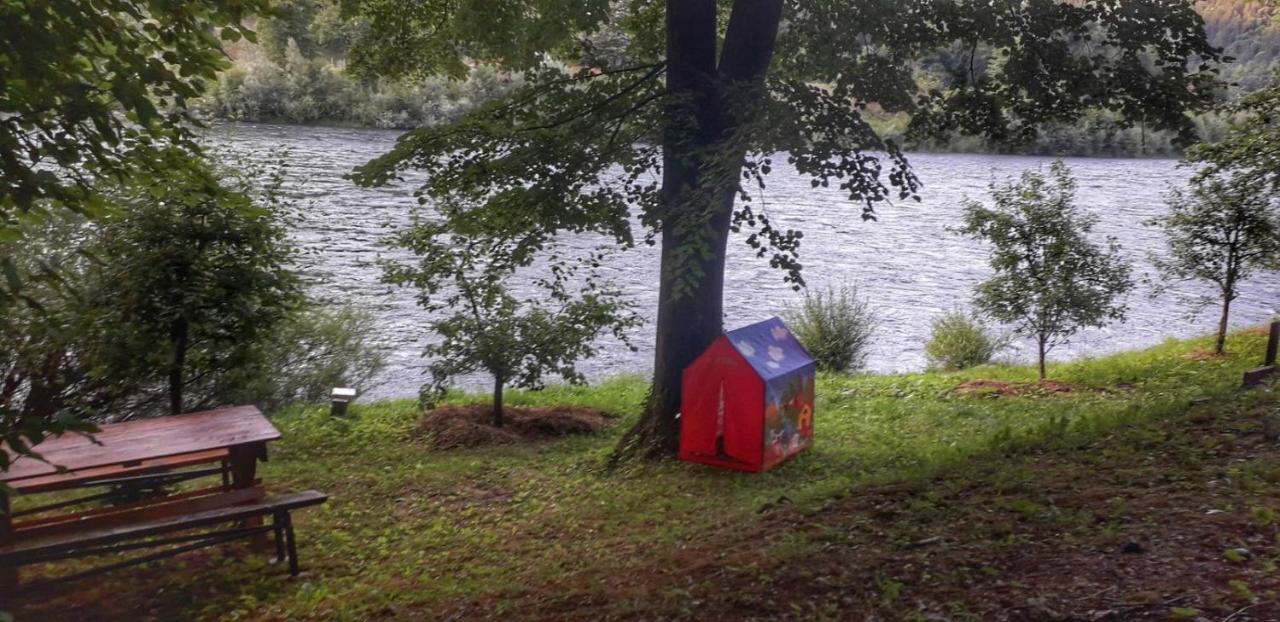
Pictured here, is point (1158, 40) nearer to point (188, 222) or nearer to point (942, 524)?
point (942, 524)

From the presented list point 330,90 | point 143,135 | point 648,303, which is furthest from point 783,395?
point 330,90

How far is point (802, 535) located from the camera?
583 cm

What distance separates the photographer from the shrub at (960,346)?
695 inches

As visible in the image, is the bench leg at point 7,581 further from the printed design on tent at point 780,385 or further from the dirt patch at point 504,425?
the printed design on tent at point 780,385

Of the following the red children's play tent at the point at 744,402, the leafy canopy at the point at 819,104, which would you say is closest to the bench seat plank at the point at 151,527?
the leafy canopy at the point at 819,104

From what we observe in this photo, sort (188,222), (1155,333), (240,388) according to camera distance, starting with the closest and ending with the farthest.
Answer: (188,222) → (240,388) → (1155,333)

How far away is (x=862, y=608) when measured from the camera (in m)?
4.57

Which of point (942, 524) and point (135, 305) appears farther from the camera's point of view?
point (135, 305)

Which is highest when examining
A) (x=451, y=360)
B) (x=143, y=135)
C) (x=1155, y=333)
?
(x=143, y=135)

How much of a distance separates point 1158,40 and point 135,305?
898 cm

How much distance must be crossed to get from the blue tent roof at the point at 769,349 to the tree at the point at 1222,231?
7.09 meters

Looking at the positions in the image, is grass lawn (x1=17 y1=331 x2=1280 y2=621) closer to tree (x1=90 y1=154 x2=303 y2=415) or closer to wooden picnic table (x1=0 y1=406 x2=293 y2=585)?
wooden picnic table (x1=0 y1=406 x2=293 y2=585)

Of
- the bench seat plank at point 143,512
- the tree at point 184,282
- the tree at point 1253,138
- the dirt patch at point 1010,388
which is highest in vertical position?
the tree at point 1253,138

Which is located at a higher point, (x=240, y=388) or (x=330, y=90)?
Result: (x=330, y=90)
